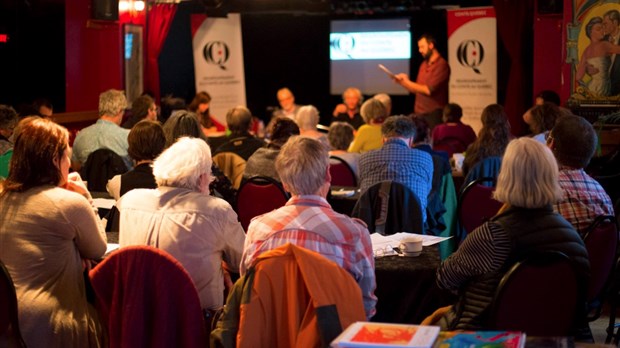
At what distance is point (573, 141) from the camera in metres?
4.52

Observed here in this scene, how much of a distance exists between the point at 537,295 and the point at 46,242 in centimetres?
184

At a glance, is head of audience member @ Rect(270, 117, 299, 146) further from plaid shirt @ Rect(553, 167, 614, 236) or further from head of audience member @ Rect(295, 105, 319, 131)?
plaid shirt @ Rect(553, 167, 614, 236)

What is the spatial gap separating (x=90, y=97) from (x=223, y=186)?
226 inches

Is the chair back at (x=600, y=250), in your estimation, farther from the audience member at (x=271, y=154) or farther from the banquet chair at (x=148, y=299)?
the audience member at (x=271, y=154)

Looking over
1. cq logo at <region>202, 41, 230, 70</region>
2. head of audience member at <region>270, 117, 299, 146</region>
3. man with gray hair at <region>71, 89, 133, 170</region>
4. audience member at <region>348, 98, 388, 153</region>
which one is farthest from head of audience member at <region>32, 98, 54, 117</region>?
cq logo at <region>202, 41, 230, 70</region>

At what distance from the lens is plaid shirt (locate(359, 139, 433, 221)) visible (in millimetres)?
5852

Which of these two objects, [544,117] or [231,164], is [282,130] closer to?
[231,164]

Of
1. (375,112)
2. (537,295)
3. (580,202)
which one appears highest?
(375,112)


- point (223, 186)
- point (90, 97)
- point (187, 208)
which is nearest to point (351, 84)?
point (90, 97)

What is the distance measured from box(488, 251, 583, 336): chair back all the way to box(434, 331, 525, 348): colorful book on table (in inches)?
37.9

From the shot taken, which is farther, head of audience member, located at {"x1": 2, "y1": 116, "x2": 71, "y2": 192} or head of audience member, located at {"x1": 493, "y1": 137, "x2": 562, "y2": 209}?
head of audience member, located at {"x1": 2, "y1": 116, "x2": 71, "y2": 192}

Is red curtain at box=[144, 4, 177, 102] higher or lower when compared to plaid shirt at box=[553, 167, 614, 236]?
higher

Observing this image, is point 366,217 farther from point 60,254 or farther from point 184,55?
point 184,55

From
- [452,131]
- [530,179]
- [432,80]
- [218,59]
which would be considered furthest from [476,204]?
[218,59]
